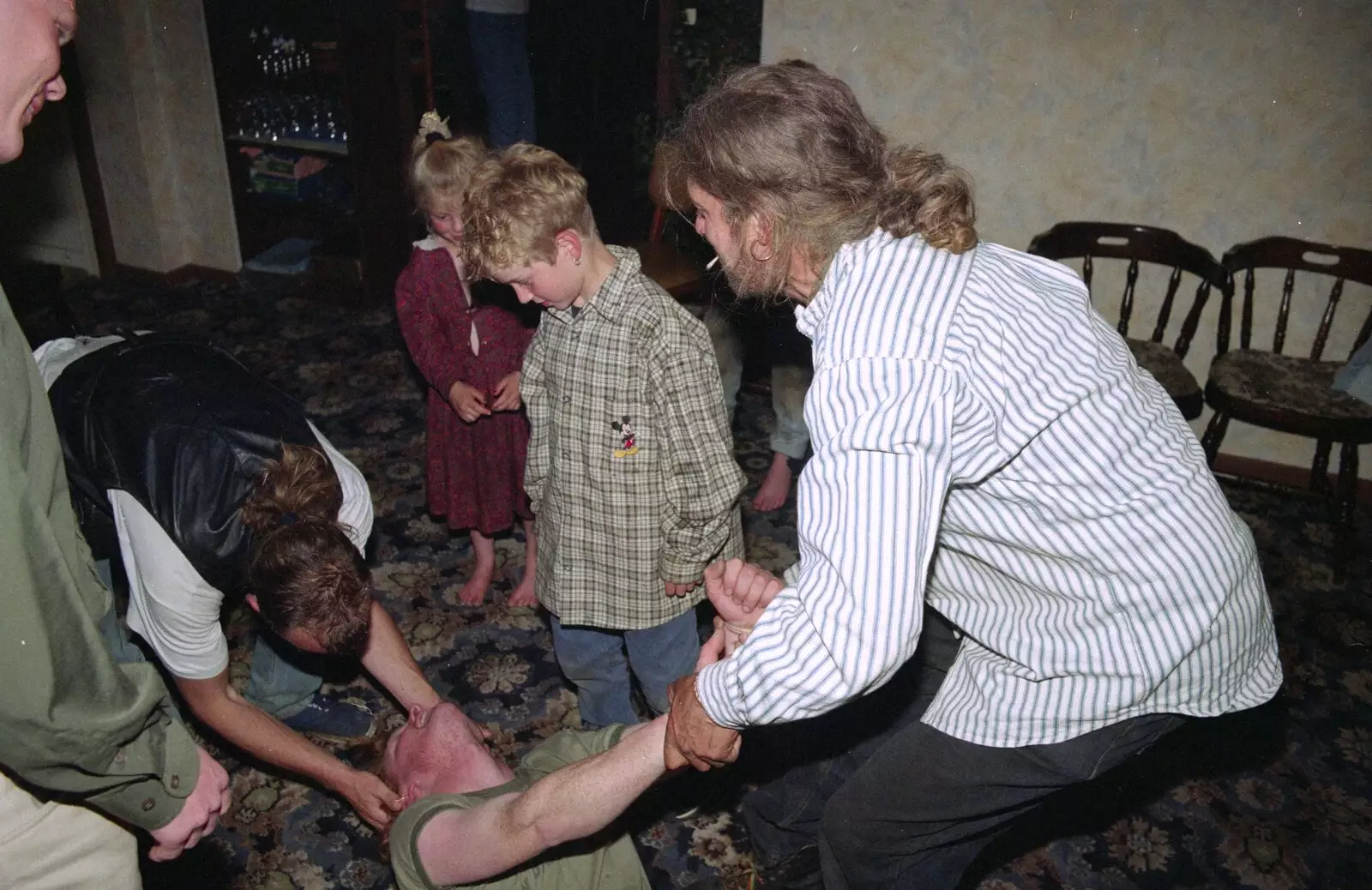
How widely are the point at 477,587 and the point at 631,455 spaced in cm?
107

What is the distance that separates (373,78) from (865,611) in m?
3.73

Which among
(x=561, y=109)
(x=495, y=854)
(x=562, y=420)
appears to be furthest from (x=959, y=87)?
(x=495, y=854)

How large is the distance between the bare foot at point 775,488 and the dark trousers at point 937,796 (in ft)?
5.53

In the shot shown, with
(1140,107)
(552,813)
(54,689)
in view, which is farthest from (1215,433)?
(54,689)

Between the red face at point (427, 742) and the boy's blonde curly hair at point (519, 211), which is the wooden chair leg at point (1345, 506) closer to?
the boy's blonde curly hair at point (519, 211)

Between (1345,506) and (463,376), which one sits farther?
(1345,506)

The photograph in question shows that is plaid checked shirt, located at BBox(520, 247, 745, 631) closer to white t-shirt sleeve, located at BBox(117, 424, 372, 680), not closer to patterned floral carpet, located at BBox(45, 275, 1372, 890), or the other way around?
white t-shirt sleeve, located at BBox(117, 424, 372, 680)

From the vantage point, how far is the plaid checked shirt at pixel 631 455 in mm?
1833

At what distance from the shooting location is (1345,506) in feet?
9.83

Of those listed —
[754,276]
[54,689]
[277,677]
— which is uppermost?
[754,276]

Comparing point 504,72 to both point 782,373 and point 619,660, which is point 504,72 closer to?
point 782,373

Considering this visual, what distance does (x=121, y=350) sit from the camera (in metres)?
1.73

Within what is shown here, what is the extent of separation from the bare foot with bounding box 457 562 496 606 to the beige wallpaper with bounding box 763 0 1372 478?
6.70 ft

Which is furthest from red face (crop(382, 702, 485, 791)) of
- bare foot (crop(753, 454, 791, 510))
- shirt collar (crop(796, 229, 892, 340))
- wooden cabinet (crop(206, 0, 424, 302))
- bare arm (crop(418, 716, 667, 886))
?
wooden cabinet (crop(206, 0, 424, 302))
